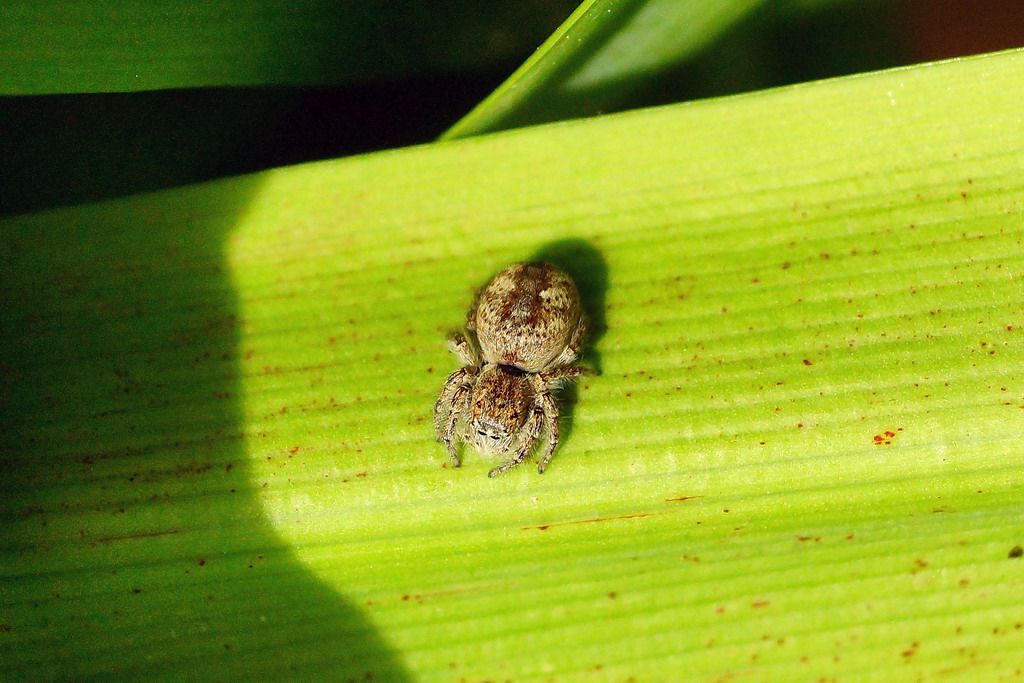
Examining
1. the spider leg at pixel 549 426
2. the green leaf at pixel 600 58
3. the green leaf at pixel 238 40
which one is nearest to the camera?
the green leaf at pixel 238 40

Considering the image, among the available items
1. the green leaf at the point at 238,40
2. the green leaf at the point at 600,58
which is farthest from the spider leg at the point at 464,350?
the green leaf at the point at 238,40

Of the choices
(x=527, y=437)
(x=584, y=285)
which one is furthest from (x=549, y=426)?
(x=584, y=285)

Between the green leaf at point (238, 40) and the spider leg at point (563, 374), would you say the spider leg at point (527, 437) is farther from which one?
the green leaf at point (238, 40)

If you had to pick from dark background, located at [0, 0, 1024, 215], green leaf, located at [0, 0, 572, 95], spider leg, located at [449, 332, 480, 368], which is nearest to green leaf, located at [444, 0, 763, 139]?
dark background, located at [0, 0, 1024, 215]

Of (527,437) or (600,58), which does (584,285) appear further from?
(600,58)

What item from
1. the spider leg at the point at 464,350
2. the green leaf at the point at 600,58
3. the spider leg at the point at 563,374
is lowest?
the spider leg at the point at 563,374

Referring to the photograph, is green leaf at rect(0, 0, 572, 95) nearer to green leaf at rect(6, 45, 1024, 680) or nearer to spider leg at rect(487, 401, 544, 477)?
green leaf at rect(6, 45, 1024, 680)
